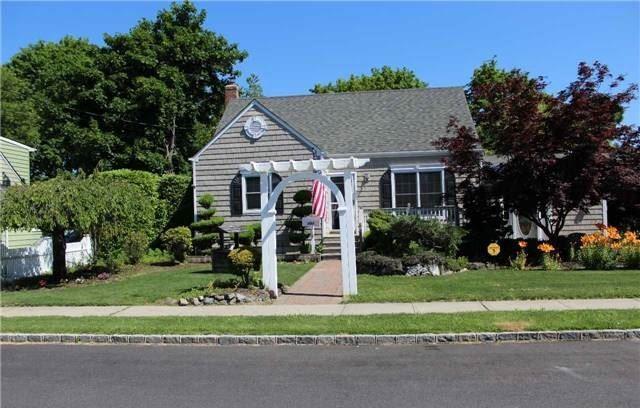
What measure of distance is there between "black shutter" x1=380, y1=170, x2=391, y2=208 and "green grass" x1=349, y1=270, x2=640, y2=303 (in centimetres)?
713

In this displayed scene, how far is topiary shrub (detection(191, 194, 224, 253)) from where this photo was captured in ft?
66.7

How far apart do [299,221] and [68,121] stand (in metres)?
20.1

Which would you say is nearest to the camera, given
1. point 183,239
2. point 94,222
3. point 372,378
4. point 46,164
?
point 372,378

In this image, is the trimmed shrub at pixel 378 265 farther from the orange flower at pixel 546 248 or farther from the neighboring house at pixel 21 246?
the neighboring house at pixel 21 246

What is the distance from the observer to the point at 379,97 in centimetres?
2600

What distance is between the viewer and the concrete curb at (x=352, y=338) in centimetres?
820

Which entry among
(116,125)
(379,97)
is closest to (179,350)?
(379,97)

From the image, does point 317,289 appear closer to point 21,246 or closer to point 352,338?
point 352,338

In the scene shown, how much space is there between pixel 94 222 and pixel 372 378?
11.2 meters

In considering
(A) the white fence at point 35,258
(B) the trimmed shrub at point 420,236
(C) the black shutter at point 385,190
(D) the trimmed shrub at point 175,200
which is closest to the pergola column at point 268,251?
(B) the trimmed shrub at point 420,236

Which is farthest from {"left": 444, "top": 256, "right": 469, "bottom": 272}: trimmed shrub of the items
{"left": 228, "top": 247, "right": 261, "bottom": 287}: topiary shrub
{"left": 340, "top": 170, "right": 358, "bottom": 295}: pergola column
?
{"left": 228, "top": 247, "right": 261, "bottom": 287}: topiary shrub

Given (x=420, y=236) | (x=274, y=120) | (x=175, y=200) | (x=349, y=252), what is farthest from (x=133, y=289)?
(x=175, y=200)

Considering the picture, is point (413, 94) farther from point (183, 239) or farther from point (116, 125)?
point (116, 125)

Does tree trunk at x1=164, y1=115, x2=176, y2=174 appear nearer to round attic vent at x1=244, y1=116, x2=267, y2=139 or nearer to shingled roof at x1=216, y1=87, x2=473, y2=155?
shingled roof at x1=216, y1=87, x2=473, y2=155
